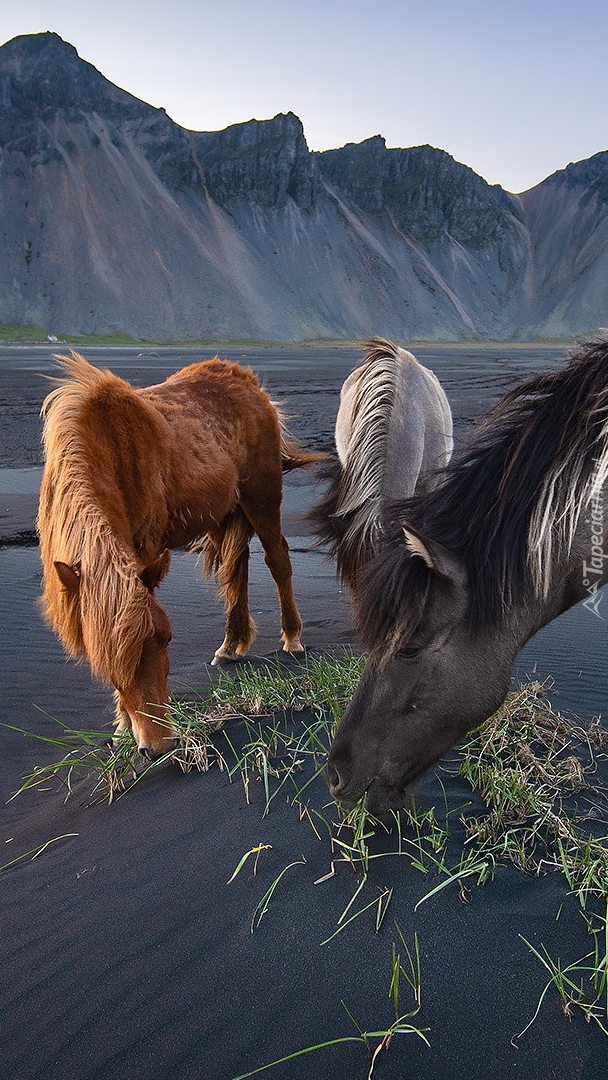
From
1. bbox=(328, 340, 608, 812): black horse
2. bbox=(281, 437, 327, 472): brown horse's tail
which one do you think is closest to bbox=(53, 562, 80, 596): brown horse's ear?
bbox=(328, 340, 608, 812): black horse

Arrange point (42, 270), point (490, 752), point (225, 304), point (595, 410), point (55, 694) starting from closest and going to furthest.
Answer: point (595, 410)
point (490, 752)
point (55, 694)
point (42, 270)
point (225, 304)

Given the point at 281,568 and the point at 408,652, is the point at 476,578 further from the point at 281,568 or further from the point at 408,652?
the point at 281,568

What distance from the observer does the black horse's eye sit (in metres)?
2.10

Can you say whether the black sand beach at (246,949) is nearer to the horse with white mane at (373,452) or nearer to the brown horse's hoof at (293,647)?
the horse with white mane at (373,452)

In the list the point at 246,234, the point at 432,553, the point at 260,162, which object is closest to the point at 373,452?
the point at 432,553

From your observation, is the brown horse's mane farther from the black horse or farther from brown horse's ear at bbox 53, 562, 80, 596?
the black horse

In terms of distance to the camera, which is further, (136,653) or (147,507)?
(147,507)

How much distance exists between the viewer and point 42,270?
248 ft

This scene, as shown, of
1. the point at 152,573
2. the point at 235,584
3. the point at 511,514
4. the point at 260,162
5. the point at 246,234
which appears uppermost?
the point at 260,162

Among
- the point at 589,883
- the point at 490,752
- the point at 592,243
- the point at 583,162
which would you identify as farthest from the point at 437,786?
the point at 583,162

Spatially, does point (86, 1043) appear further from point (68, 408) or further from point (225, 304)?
point (225, 304)

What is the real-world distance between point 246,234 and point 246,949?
342ft

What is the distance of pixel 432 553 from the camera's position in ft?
6.36

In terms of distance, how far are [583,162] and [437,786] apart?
172 metres
